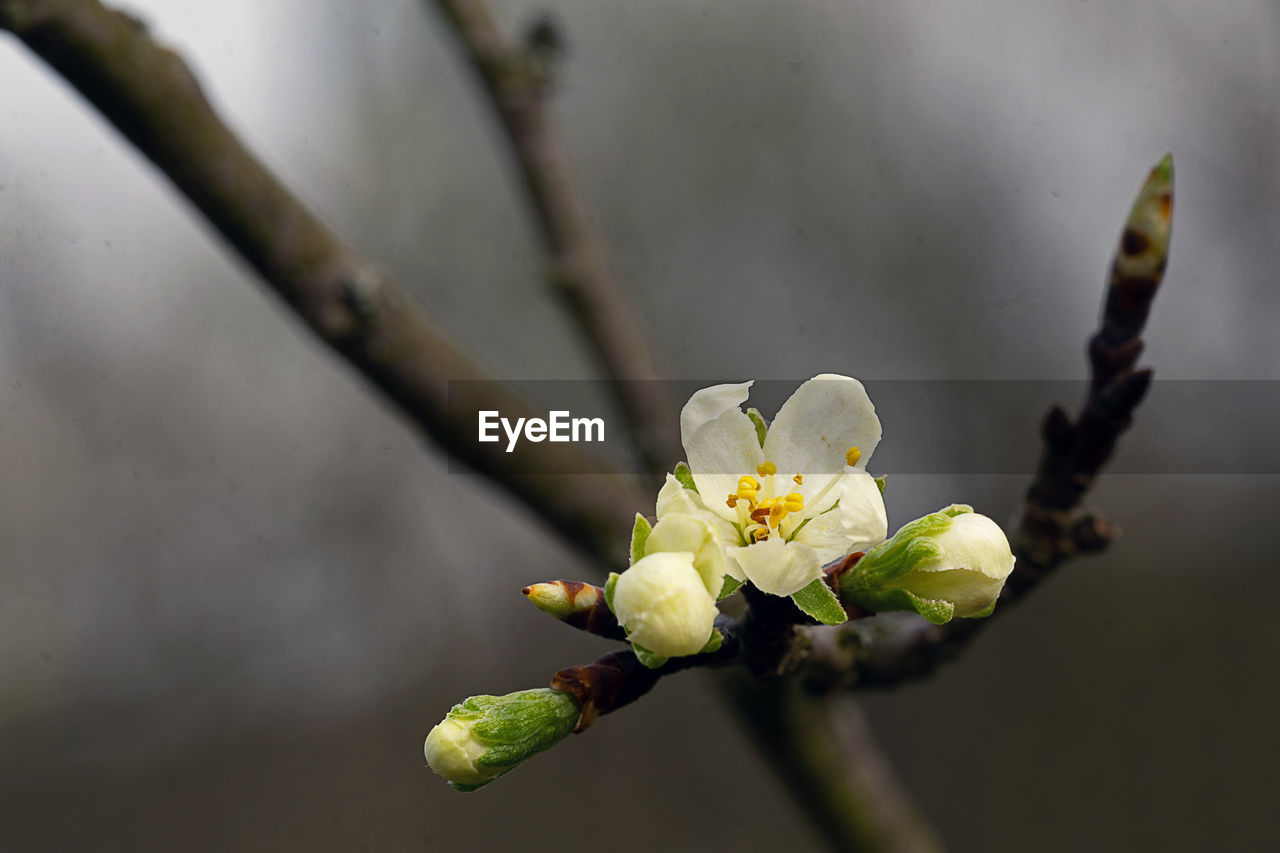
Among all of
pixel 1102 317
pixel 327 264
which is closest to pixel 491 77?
pixel 327 264

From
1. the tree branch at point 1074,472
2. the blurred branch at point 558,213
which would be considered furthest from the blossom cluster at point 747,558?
the blurred branch at point 558,213

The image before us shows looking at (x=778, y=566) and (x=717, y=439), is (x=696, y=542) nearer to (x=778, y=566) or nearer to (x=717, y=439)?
(x=778, y=566)

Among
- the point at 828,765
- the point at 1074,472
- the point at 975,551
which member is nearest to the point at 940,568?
the point at 975,551

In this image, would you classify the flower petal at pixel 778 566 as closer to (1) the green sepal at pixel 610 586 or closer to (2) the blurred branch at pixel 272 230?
(1) the green sepal at pixel 610 586

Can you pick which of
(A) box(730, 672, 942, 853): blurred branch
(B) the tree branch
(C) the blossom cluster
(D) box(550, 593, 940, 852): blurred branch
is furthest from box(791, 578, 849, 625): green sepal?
(A) box(730, 672, 942, 853): blurred branch

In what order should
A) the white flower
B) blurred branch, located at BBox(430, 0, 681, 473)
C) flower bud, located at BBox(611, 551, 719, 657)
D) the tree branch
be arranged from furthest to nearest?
blurred branch, located at BBox(430, 0, 681, 473), the tree branch, the white flower, flower bud, located at BBox(611, 551, 719, 657)

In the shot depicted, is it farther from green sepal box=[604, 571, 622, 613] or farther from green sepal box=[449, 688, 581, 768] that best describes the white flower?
green sepal box=[449, 688, 581, 768]

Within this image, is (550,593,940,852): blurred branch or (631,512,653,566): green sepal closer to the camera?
(631,512,653,566): green sepal
